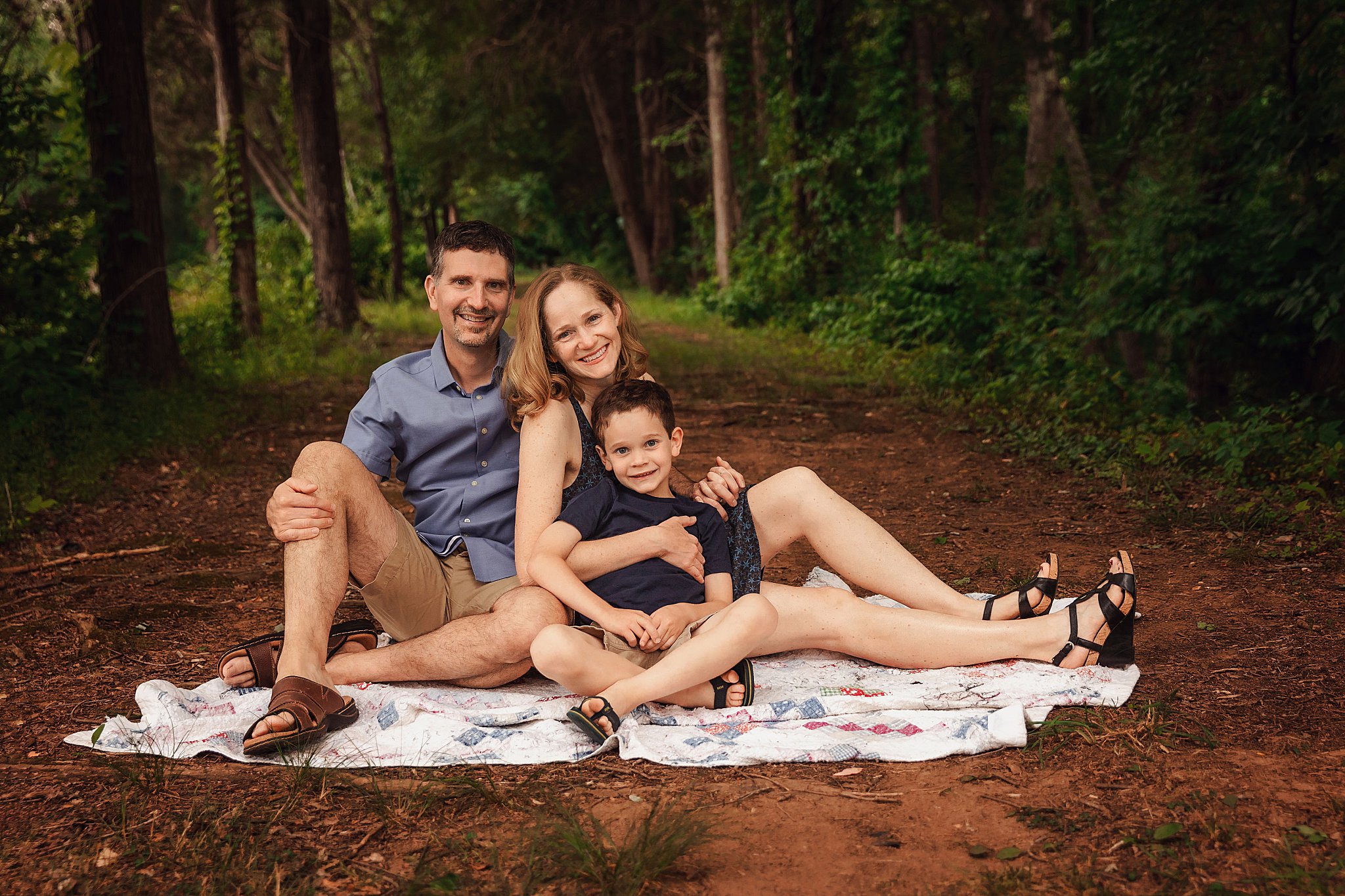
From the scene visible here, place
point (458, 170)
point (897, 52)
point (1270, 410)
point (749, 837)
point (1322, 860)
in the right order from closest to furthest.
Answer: point (1322, 860) < point (749, 837) < point (1270, 410) < point (897, 52) < point (458, 170)

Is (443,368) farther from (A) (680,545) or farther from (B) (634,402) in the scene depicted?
(A) (680,545)

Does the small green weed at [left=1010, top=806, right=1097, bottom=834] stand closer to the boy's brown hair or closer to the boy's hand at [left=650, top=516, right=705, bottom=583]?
the boy's hand at [left=650, top=516, right=705, bottom=583]

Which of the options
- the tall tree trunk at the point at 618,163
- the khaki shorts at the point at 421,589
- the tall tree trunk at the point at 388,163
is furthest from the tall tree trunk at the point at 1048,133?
the tall tree trunk at the point at 618,163

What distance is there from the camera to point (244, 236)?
12.4m

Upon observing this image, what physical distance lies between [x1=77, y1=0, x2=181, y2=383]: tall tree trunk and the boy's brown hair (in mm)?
6285

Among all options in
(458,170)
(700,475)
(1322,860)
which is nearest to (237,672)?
(1322,860)

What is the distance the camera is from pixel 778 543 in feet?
11.8

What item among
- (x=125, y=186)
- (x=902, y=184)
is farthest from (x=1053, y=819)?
(x=902, y=184)

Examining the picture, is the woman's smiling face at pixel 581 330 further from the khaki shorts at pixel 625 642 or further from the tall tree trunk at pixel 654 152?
the tall tree trunk at pixel 654 152

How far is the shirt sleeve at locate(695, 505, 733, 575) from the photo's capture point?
3303 millimetres

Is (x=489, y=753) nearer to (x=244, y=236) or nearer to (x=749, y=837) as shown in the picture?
(x=749, y=837)

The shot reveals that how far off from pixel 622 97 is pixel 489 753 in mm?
22832

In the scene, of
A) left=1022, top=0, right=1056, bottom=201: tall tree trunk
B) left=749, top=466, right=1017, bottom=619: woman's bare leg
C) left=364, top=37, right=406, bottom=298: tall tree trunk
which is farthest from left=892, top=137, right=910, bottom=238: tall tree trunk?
left=749, top=466, right=1017, bottom=619: woman's bare leg

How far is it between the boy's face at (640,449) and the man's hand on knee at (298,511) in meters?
0.86
